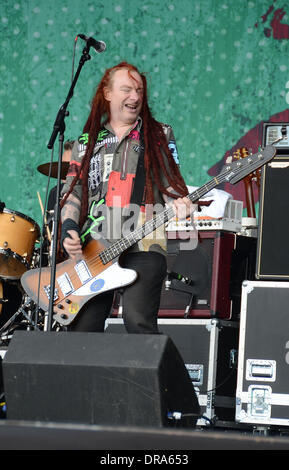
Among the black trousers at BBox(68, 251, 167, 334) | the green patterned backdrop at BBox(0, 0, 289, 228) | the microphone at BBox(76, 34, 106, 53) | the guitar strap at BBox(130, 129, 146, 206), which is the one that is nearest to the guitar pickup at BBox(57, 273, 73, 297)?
the black trousers at BBox(68, 251, 167, 334)

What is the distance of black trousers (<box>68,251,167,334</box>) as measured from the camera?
2.74m

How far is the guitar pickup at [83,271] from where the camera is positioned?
3.03m

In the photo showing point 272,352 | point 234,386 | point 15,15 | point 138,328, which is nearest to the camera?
point 138,328

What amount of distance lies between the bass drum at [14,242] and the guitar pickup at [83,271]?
1472mm

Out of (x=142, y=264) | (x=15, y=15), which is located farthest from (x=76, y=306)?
Answer: (x=15, y=15)

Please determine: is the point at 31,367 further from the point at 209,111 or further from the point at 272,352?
the point at 209,111

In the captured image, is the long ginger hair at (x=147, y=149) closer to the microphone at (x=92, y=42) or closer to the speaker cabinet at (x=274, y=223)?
the microphone at (x=92, y=42)

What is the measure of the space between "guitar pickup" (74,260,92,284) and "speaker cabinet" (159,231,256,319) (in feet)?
3.57

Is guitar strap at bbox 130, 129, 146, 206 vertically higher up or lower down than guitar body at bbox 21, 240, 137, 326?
higher up

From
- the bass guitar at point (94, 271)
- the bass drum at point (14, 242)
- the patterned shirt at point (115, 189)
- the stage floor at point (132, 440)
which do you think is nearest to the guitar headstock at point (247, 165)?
the bass guitar at point (94, 271)

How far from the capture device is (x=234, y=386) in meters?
4.06

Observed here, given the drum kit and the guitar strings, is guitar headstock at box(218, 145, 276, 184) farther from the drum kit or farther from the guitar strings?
the drum kit

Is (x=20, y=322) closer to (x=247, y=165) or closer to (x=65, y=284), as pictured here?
A: (x=65, y=284)

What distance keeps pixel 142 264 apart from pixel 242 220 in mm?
1554
